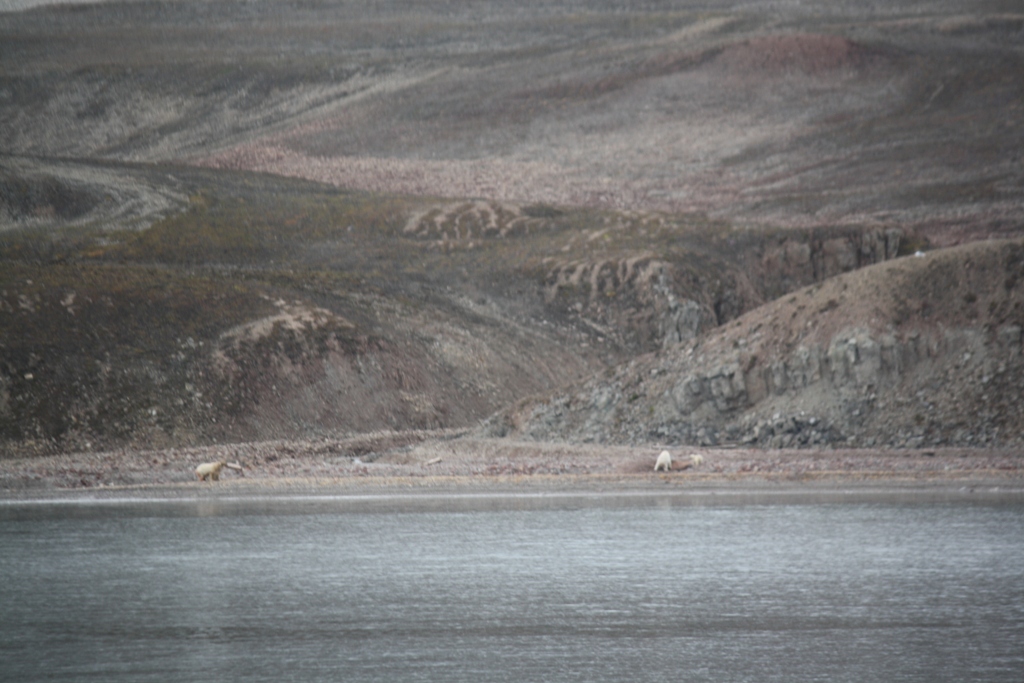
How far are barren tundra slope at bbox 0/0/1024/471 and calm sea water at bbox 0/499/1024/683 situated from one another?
12.5 metres

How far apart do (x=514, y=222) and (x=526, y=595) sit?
222 feet

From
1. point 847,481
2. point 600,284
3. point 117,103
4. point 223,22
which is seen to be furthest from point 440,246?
point 223,22

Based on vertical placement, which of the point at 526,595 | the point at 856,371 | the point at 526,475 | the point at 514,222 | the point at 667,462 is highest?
the point at 526,595

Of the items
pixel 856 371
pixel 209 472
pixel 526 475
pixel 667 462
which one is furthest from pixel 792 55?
pixel 209 472

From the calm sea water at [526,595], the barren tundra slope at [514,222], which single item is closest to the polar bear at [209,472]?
→ the calm sea water at [526,595]

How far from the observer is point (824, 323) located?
1503 inches

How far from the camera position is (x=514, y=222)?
8388cm

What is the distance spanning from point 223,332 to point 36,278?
8.97m

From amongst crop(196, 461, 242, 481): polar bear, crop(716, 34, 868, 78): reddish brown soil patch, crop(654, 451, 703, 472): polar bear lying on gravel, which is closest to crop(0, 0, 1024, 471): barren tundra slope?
crop(716, 34, 868, 78): reddish brown soil patch

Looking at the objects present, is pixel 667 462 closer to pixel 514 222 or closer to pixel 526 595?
pixel 526 595

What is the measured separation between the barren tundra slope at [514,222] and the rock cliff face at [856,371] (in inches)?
3.7

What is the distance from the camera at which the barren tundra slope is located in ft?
125

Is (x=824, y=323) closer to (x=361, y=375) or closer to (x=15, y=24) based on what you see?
(x=361, y=375)

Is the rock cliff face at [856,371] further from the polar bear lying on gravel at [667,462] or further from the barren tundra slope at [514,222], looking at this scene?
the polar bear lying on gravel at [667,462]
